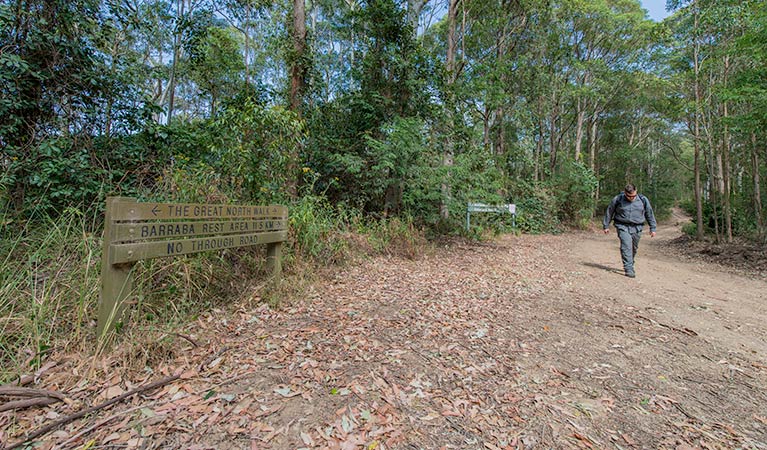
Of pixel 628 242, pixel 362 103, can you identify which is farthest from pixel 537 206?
pixel 362 103

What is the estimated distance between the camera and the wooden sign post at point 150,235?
2109 millimetres

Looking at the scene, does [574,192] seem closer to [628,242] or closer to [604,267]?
[604,267]

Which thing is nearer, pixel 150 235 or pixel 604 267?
pixel 150 235

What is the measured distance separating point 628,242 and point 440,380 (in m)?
5.04

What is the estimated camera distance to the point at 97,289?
2.52 m

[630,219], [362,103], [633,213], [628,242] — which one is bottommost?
[628,242]

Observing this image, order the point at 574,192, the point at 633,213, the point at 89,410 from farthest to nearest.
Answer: the point at 574,192, the point at 633,213, the point at 89,410

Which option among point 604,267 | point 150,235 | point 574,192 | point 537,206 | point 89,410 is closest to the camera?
point 89,410

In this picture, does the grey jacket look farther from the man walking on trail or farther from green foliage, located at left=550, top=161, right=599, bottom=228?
green foliage, located at left=550, top=161, right=599, bottom=228

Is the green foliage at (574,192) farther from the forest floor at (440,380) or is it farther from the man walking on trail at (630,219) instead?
the forest floor at (440,380)

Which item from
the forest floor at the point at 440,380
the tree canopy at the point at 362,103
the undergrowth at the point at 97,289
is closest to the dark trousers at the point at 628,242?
the forest floor at the point at 440,380

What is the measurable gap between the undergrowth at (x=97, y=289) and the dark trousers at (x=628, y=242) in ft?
16.7

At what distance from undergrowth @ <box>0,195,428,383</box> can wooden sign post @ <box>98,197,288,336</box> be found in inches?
7.3

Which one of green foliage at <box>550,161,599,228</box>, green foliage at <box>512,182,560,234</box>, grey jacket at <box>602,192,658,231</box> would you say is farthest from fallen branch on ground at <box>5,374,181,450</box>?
green foliage at <box>550,161,599,228</box>
